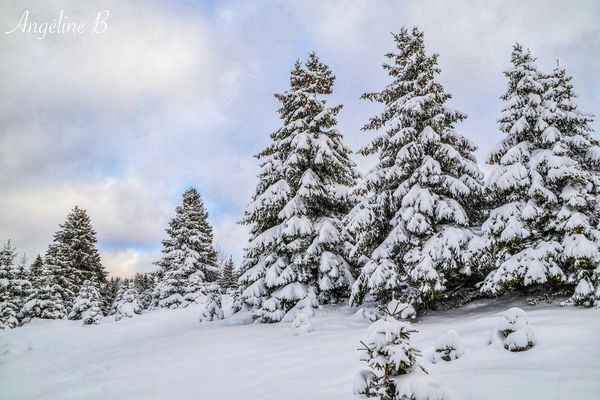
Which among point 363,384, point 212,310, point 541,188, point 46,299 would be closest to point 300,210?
point 212,310

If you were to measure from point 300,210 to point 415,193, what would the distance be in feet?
16.2

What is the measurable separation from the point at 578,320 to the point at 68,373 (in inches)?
553

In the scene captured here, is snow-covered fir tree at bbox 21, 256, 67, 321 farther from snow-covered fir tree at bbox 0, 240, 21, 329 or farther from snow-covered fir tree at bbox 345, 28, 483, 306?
snow-covered fir tree at bbox 345, 28, 483, 306

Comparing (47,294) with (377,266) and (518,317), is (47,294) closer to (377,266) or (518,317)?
(377,266)

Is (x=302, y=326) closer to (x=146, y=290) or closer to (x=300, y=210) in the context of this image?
(x=300, y=210)

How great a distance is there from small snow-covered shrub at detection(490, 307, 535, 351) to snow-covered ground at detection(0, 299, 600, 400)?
0.51 feet

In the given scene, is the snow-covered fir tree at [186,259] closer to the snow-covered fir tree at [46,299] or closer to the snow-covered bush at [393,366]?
the snow-covered fir tree at [46,299]

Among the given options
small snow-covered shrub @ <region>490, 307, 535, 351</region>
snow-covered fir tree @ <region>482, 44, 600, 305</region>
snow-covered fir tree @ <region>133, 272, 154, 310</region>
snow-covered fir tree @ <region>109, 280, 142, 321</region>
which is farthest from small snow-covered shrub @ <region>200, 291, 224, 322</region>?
snow-covered fir tree @ <region>133, 272, 154, 310</region>

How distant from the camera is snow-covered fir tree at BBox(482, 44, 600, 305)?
984 cm

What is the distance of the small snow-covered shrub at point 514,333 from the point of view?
6.43m

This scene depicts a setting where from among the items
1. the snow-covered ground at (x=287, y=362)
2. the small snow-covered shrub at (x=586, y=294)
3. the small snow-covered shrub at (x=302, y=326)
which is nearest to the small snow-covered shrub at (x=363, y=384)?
the snow-covered ground at (x=287, y=362)

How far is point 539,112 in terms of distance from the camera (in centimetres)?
1160

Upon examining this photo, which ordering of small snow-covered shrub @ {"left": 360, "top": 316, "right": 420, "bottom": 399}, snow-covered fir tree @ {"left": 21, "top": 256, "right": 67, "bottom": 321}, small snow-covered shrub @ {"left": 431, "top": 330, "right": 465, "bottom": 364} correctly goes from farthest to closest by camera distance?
snow-covered fir tree @ {"left": 21, "top": 256, "right": 67, "bottom": 321} → small snow-covered shrub @ {"left": 431, "top": 330, "right": 465, "bottom": 364} → small snow-covered shrub @ {"left": 360, "top": 316, "right": 420, "bottom": 399}

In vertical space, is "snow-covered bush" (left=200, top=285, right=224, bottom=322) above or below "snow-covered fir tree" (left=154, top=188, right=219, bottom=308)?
below
